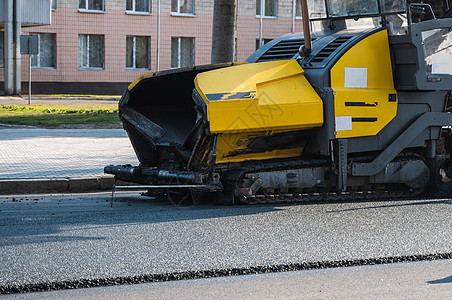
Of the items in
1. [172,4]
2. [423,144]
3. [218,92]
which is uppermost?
[172,4]

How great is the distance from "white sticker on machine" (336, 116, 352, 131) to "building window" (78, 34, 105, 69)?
2897 centimetres

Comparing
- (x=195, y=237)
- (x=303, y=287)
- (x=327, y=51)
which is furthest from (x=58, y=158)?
(x=303, y=287)

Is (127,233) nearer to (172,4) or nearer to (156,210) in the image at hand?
(156,210)

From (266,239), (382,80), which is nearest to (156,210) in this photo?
(266,239)

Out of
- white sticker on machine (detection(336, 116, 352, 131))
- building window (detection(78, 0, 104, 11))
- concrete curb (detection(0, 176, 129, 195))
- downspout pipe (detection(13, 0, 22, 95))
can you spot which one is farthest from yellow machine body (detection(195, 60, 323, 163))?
building window (detection(78, 0, 104, 11))

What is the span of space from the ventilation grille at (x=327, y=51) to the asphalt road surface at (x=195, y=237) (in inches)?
64.8

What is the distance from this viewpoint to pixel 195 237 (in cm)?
666

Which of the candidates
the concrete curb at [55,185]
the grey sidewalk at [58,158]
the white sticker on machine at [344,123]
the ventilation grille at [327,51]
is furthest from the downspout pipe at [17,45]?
the white sticker on machine at [344,123]

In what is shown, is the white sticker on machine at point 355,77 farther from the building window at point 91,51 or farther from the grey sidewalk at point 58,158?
the building window at point 91,51

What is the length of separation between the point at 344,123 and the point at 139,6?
29695 millimetres

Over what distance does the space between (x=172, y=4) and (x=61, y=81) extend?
6.77 m

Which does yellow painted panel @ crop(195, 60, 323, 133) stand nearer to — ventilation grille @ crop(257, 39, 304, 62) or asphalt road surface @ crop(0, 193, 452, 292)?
ventilation grille @ crop(257, 39, 304, 62)

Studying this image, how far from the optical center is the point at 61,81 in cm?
3534

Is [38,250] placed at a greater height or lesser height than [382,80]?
lesser
